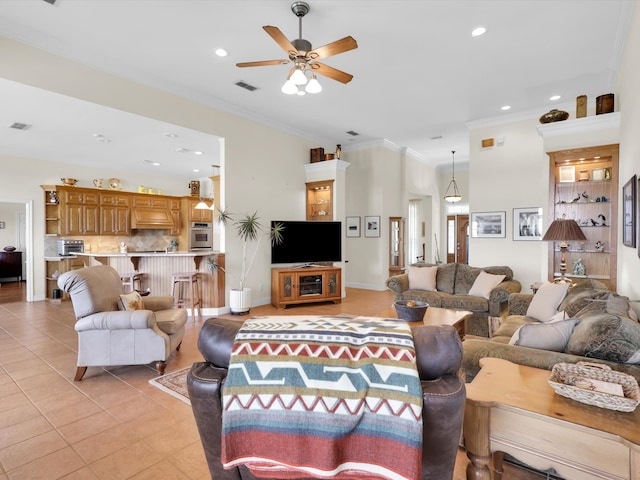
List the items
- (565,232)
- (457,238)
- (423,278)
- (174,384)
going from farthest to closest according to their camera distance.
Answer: (457,238) → (423,278) → (565,232) → (174,384)

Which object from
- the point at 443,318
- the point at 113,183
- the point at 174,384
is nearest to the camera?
the point at 174,384

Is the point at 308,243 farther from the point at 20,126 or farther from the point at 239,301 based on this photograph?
the point at 20,126

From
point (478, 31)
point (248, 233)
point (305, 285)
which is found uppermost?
point (478, 31)

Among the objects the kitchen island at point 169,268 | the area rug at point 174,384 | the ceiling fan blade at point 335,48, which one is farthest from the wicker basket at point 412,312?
the kitchen island at point 169,268

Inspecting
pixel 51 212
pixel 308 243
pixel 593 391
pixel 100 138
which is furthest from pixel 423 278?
pixel 51 212

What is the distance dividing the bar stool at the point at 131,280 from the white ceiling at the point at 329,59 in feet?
7.69

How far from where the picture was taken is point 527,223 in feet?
18.9

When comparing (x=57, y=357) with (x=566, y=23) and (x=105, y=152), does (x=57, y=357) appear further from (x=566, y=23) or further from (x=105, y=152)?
(x=566, y=23)

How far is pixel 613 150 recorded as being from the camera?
4.14m

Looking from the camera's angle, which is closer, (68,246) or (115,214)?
(68,246)

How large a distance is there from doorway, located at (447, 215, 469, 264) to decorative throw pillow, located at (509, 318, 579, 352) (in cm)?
914

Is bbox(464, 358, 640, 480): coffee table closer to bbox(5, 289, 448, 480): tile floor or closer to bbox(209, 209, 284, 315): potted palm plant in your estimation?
bbox(5, 289, 448, 480): tile floor

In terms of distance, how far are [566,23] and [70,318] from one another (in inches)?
312

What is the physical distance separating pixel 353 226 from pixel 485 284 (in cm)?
404
